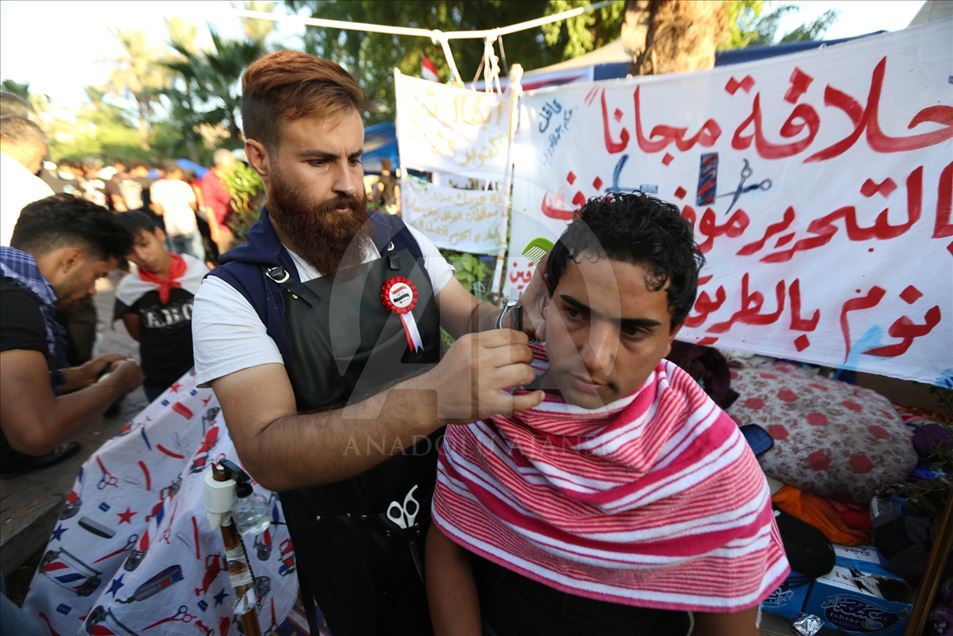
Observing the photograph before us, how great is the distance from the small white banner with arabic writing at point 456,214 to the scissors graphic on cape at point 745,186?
63.3 inches

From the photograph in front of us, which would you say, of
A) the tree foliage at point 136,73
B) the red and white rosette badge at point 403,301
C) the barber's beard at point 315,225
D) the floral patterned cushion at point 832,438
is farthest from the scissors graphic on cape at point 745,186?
the tree foliage at point 136,73

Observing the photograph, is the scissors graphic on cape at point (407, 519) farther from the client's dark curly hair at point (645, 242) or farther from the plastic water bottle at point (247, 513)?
the client's dark curly hair at point (645, 242)

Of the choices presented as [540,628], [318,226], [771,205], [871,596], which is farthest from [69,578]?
[771,205]

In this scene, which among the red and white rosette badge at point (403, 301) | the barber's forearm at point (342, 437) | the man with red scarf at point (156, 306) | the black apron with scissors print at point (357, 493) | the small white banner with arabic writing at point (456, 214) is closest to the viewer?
the barber's forearm at point (342, 437)

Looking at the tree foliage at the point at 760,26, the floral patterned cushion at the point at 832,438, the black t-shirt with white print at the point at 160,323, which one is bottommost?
the floral patterned cushion at the point at 832,438

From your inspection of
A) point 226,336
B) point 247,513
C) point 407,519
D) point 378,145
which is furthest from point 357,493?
point 378,145

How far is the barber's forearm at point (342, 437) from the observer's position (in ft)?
2.97

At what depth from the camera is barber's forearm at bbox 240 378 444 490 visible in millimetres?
906

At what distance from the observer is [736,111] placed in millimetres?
2438

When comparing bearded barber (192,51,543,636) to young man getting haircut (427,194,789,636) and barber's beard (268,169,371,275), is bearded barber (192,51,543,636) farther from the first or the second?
young man getting haircut (427,194,789,636)

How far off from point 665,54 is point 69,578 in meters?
4.43

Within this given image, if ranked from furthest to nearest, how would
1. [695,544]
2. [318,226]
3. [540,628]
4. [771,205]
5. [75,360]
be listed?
1. [75,360]
2. [771,205]
3. [318,226]
4. [540,628]
5. [695,544]

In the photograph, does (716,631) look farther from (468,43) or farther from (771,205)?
(468,43)

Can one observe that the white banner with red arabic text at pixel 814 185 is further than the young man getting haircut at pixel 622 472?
Yes
